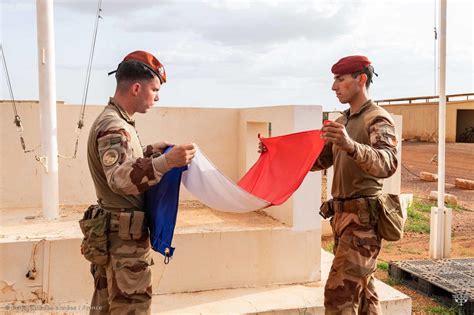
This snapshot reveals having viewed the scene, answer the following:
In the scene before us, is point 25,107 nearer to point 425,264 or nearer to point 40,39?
point 40,39

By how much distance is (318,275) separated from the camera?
4.91 meters

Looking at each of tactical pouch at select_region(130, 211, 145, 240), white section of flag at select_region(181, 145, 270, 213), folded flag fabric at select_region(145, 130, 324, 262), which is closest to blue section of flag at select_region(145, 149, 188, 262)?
folded flag fabric at select_region(145, 130, 324, 262)

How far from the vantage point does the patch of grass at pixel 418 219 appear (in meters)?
8.29

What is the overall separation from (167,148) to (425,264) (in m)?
4.26

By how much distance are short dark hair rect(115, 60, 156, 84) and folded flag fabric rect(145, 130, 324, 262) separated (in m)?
0.64

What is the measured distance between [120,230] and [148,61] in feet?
3.28

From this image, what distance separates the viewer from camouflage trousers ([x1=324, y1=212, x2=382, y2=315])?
3098 mm

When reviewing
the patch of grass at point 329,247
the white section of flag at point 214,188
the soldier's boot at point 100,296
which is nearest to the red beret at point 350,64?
the white section of flag at point 214,188

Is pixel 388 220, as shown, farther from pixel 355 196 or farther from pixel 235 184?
pixel 235 184

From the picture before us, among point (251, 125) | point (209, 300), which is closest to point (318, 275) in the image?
point (209, 300)

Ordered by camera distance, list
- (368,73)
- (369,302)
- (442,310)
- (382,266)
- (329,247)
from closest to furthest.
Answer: (368,73) < (369,302) < (442,310) < (382,266) < (329,247)

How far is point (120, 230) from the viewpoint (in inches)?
107

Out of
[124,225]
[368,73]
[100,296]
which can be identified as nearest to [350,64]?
[368,73]

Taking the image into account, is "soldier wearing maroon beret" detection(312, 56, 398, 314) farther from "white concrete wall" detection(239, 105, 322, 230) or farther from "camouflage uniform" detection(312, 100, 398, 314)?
"white concrete wall" detection(239, 105, 322, 230)
